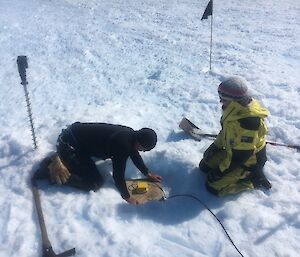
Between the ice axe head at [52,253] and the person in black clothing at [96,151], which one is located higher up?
the person in black clothing at [96,151]

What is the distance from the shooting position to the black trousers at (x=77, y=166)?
517 cm

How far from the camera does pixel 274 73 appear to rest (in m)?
9.26

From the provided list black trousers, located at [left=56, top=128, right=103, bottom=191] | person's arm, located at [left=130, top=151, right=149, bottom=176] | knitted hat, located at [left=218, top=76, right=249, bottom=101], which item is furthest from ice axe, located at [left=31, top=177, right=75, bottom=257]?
knitted hat, located at [left=218, top=76, right=249, bottom=101]

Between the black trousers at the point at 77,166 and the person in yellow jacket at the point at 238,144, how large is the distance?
1.58 meters

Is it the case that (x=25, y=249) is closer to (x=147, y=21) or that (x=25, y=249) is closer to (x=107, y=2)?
(x=147, y=21)

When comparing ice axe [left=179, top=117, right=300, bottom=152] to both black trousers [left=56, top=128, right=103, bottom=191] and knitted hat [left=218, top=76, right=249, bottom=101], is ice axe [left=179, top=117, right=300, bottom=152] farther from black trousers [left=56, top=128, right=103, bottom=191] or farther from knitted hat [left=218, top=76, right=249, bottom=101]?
black trousers [left=56, top=128, right=103, bottom=191]

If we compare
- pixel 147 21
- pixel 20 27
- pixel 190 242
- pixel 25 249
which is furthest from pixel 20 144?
pixel 147 21

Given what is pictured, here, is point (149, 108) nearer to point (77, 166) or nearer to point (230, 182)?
point (77, 166)

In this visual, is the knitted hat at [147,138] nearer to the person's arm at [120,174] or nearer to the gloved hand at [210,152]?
the person's arm at [120,174]

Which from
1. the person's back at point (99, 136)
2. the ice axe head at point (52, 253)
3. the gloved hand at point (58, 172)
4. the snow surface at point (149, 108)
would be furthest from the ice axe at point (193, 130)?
the ice axe head at point (52, 253)

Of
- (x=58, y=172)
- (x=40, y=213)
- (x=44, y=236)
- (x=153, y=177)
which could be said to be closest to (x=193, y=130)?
(x=153, y=177)

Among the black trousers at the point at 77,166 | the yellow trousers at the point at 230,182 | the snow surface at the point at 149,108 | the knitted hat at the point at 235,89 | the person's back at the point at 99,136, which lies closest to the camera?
the snow surface at the point at 149,108

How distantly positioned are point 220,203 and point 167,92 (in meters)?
3.77

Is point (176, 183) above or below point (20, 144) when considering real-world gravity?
below
